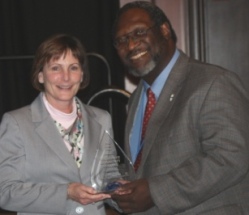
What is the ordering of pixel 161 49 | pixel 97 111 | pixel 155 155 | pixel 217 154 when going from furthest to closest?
pixel 97 111 → pixel 161 49 → pixel 155 155 → pixel 217 154

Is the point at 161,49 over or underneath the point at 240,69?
over

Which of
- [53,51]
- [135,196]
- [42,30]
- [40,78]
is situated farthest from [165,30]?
[42,30]

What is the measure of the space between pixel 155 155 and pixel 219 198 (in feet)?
0.93

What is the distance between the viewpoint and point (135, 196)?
6.73 feet

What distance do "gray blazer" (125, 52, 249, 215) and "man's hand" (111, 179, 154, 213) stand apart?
1.0 inches

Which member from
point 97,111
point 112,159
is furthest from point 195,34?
point 112,159

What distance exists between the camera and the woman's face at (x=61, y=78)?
2.52m

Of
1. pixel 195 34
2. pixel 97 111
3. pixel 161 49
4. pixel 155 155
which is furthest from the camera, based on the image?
pixel 195 34

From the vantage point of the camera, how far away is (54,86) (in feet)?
8.29

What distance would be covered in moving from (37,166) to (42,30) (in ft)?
9.83

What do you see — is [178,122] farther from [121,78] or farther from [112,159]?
[121,78]

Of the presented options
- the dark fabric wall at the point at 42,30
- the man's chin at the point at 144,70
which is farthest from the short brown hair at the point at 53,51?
the dark fabric wall at the point at 42,30

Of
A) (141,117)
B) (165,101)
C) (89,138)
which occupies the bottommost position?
(89,138)

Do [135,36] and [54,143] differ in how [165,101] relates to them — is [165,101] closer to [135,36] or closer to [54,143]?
[135,36]
